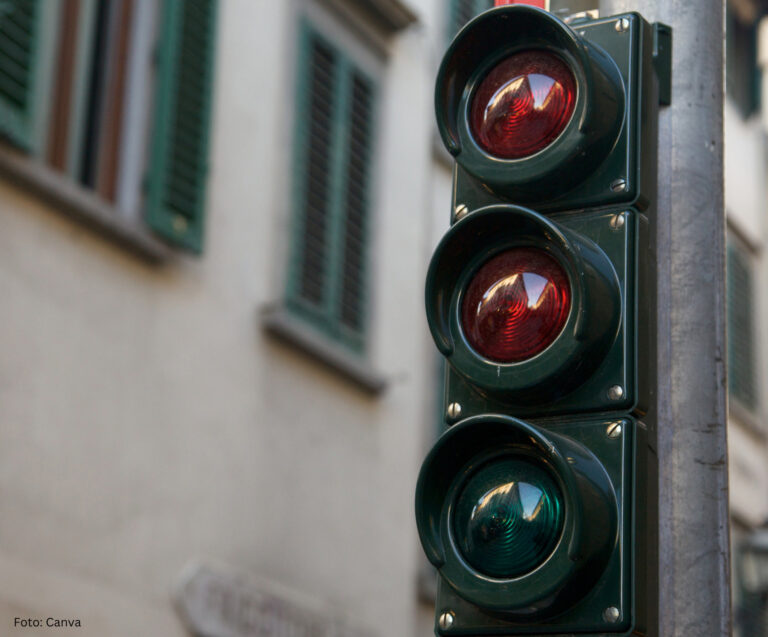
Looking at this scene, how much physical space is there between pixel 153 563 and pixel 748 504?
889 cm

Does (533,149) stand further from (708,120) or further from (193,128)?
(193,128)

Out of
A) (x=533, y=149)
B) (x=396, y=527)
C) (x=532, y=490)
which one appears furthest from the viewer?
(x=396, y=527)

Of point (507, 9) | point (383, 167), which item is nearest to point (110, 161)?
point (383, 167)

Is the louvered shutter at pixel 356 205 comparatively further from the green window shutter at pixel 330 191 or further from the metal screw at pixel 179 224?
the metal screw at pixel 179 224

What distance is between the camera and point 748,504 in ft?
49.4

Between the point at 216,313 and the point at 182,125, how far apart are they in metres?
0.99

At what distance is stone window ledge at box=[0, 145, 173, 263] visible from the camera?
692 centimetres

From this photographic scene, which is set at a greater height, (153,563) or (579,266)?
(153,563)

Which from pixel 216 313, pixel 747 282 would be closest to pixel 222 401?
pixel 216 313

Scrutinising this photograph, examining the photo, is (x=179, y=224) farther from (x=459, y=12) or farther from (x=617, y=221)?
(x=617, y=221)

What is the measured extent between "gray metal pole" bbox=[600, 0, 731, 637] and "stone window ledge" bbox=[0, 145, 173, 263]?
4.45 metres

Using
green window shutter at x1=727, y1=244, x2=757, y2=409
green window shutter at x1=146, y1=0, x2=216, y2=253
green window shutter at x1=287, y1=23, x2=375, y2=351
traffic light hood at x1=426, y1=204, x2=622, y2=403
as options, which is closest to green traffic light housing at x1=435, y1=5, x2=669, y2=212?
traffic light hood at x1=426, y1=204, x2=622, y2=403

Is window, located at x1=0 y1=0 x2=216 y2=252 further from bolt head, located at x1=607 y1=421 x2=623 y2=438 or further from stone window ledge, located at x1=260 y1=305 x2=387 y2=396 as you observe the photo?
bolt head, located at x1=607 y1=421 x2=623 y2=438

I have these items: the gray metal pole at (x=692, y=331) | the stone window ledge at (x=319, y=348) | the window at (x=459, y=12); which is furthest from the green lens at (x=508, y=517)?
the window at (x=459, y=12)
